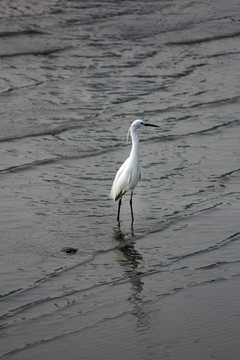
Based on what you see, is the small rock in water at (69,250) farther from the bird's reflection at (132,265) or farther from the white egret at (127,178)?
the white egret at (127,178)

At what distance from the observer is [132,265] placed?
266 inches

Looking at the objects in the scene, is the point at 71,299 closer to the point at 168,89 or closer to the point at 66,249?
the point at 66,249

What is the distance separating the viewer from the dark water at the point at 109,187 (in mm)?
5602

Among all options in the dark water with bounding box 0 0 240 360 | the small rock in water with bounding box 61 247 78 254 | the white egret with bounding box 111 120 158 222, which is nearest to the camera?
the dark water with bounding box 0 0 240 360

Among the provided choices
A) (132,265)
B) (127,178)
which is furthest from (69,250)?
(127,178)

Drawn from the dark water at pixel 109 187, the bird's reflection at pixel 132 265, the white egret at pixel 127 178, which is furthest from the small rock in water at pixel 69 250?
the white egret at pixel 127 178

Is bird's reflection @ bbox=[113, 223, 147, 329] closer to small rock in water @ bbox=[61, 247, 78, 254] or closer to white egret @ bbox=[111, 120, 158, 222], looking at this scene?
small rock in water @ bbox=[61, 247, 78, 254]

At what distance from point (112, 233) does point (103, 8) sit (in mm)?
11392

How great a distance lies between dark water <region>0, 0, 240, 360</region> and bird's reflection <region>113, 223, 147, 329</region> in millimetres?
20

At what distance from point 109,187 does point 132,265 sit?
2251 millimetres

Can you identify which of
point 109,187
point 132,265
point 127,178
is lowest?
point 109,187

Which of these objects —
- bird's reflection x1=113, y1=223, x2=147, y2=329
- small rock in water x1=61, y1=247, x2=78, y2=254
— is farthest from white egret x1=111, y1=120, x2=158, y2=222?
small rock in water x1=61, y1=247, x2=78, y2=254

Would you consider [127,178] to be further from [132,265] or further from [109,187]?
[132,265]

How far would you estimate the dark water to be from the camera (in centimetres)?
560
